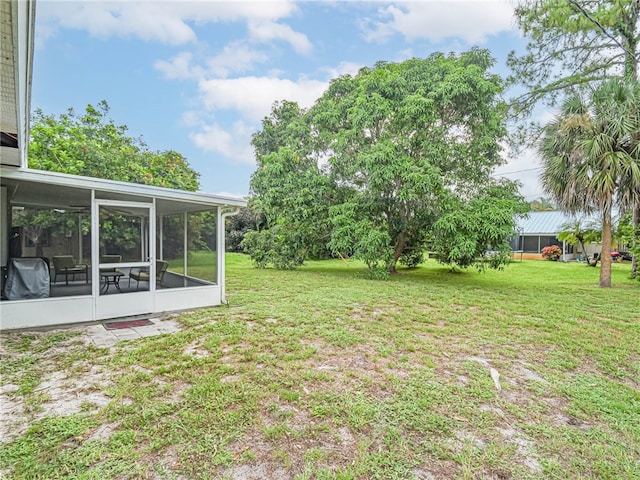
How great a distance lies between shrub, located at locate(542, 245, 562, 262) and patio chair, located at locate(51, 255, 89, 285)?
26.2 metres

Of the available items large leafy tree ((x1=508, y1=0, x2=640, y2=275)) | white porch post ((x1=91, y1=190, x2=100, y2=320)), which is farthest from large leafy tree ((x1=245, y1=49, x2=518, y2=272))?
white porch post ((x1=91, y1=190, x2=100, y2=320))

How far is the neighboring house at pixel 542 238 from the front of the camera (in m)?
23.8

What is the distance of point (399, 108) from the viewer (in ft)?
36.3

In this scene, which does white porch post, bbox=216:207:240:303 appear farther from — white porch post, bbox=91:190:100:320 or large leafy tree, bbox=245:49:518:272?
large leafy tree, bbox=245:49:518:272

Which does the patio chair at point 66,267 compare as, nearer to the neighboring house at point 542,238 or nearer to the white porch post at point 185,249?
the white porch post at point 185,249

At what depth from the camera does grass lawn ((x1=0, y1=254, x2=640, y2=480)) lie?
95.8 inches

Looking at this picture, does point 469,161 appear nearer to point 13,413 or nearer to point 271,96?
point 13,413

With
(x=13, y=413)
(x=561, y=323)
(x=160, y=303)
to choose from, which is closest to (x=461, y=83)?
(x=561, y=323)

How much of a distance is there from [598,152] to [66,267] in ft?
44.6

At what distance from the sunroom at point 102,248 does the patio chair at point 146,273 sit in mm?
17

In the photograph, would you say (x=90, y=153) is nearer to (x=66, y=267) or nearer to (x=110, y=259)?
(x=66, y=267)

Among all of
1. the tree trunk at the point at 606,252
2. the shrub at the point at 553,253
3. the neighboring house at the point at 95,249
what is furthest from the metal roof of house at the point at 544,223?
the neighboring house at the point at 95,249

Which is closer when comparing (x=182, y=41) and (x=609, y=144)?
(x=609, y=144)

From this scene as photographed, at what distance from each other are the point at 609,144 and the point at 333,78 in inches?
363
